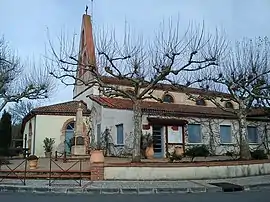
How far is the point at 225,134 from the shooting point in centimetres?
2750

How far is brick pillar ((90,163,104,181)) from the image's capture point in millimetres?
14078

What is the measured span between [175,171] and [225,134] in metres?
14.0

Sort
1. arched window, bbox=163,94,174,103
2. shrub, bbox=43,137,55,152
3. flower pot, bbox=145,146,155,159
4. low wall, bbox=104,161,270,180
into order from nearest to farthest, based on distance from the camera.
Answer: low wall, bbox=104,161,270,180, flower pot, bbox=145,146,155,159, shrub, bbox=43,137,55,152, arched window, bbox=163,94,174,103

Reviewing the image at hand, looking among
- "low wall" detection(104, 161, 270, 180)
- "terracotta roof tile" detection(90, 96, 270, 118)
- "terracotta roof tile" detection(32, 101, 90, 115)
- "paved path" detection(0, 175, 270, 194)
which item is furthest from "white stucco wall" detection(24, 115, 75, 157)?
"low wall" detection(104, 161, 270, 180)

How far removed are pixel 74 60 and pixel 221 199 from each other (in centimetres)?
1127

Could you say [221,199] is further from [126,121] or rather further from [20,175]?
[126,121]

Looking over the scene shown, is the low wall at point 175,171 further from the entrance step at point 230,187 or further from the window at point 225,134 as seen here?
the window at point 225,134

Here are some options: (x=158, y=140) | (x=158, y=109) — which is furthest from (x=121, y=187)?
(x=158, y=109)

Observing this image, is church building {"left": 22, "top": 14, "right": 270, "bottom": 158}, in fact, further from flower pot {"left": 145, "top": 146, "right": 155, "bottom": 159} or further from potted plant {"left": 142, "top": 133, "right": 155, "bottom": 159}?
flower pot {"left": 145, "top": 146, "right": 155, "bottom": 159}

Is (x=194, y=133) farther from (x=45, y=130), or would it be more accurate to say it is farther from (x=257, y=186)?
(x=257, y=186)

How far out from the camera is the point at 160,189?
12.1 metres

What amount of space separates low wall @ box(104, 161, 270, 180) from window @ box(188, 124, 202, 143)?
9.86 meters

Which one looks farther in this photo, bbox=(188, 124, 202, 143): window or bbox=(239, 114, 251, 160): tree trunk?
bbox=(188, 124, 202, 143): window

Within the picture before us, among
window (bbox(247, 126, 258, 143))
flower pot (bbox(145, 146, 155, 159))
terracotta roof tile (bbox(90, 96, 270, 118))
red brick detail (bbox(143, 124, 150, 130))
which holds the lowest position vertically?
flower pot (bbox(145, 146, 155, 159))
